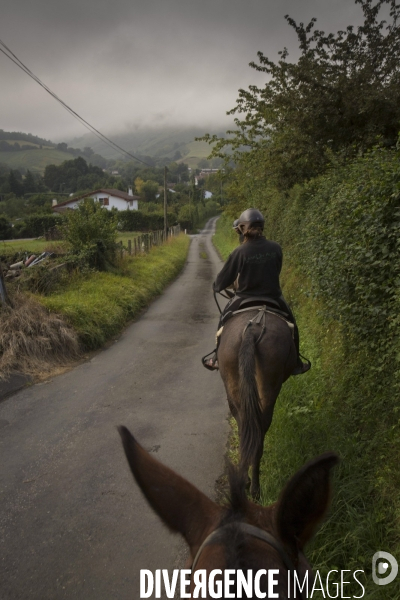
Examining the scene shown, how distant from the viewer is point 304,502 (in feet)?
4.16

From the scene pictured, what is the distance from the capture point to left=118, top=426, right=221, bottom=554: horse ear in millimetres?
1380

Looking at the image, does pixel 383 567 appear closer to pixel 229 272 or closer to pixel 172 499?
pixel 172 499

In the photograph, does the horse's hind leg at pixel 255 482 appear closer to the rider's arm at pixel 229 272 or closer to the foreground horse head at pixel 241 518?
the rider's arm at pixel 229 272

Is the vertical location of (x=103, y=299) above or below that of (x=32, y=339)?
above

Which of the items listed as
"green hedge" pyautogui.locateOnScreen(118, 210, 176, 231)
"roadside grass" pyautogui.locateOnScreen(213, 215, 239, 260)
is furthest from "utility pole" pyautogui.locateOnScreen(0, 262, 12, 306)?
"green hedge" pyautogui.locateOnScreen(118, 210, 176, 231)

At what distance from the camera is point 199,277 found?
19812mm

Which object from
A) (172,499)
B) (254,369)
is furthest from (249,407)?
(172,499)

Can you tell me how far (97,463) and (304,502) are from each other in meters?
3.84

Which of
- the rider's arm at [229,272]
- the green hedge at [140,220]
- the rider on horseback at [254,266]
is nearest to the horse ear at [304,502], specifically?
the rider on horseback at [254,266]

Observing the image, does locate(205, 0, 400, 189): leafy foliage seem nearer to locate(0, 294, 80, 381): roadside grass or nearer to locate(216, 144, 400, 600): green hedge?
locate(216, 144, 400, 600): green hedge

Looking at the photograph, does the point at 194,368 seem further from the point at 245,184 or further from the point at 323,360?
the point at 245,184

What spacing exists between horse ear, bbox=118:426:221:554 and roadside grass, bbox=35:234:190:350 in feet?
24.7

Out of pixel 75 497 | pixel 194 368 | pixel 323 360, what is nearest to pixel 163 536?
pixel 75 497

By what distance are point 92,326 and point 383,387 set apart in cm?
678
